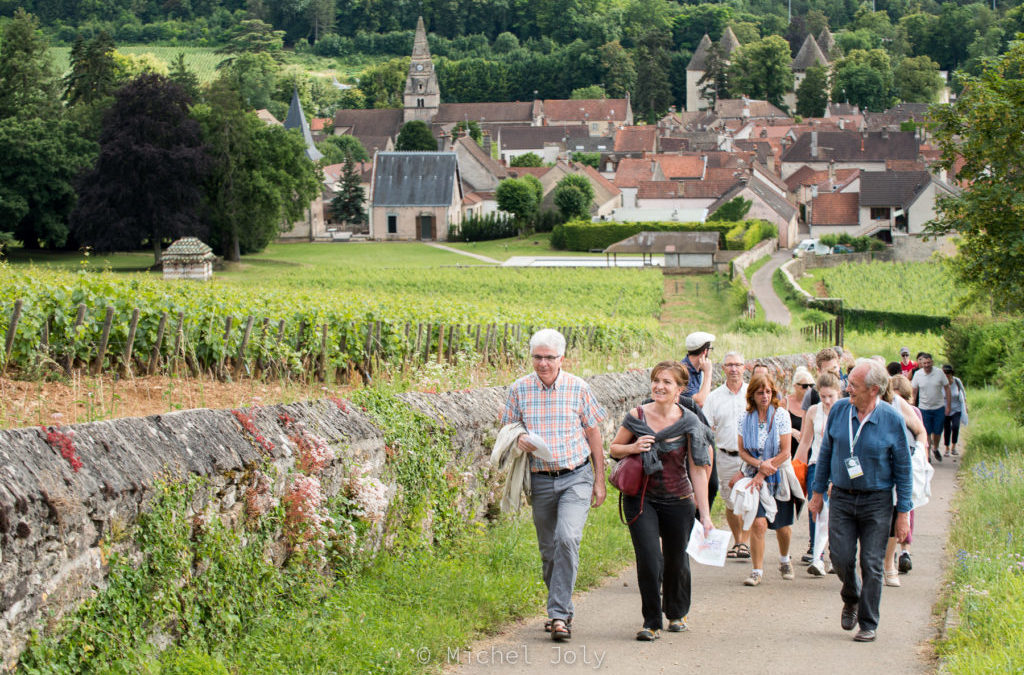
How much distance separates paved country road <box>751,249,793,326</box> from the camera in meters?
50.1

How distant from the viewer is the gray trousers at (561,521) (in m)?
7.57

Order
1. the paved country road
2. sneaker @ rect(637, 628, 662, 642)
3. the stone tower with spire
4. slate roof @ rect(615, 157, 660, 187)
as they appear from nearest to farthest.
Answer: sneaker @ rect(637, 628, 662, 642)
the paved country road
slate roof @ rect(615, 157, 660, 187)
the stone tower with spire

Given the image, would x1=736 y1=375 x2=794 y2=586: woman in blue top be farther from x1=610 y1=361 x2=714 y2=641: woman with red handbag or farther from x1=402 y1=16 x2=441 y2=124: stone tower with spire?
x1=402 y1=16 x2=441 y2=124: stone tower with spire

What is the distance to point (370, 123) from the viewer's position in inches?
5935

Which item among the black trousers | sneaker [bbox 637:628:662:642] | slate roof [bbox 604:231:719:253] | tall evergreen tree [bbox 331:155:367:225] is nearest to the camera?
sneaker [bbox 637:628:662:642]

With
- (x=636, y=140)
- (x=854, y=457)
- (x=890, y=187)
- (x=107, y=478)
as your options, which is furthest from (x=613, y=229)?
(x=107, y=478)

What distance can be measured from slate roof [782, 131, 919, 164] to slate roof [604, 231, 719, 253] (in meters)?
39.0

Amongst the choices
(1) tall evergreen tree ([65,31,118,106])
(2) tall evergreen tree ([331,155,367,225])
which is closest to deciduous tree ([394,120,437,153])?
(2) tall evergreen tree ([331,155,367,225])

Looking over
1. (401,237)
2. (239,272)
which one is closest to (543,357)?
(239,272)

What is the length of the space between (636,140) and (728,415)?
12476 centimetres

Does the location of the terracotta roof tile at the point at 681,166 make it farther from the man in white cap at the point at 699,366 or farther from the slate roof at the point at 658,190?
the man in white cap at the point at 699,366

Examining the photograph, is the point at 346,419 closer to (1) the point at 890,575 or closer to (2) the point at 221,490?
(2) the point at 221,490

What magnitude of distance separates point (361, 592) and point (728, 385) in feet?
12.5

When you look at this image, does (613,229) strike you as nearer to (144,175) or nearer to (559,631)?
(144,175)
